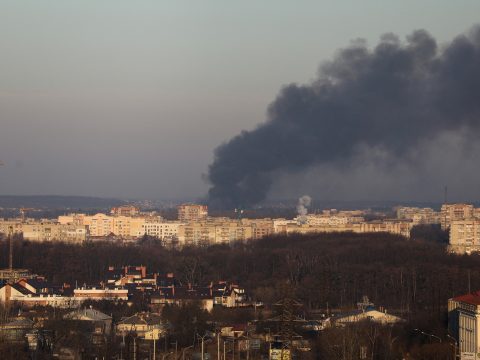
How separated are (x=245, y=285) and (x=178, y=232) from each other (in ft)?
115

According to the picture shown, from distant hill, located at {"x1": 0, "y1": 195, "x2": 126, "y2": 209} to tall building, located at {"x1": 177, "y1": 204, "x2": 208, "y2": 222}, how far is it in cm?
5077

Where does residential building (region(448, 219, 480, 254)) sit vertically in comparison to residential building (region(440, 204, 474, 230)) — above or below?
below

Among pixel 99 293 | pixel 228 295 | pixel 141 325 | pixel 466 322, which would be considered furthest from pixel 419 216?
pixel 466 322

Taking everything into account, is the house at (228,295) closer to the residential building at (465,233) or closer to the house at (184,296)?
the house at (184,296)

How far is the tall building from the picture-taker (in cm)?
8706

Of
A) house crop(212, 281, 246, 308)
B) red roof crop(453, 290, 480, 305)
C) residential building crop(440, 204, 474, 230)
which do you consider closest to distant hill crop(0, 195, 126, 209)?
residential building crop(440, 204, 474, 230)

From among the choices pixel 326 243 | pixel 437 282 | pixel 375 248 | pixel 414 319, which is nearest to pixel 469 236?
pixel 326 243

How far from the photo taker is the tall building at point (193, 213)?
87.1 m

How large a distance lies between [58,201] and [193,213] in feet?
232

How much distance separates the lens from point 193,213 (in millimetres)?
90250

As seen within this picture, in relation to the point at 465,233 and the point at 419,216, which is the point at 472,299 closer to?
the point at 465,233

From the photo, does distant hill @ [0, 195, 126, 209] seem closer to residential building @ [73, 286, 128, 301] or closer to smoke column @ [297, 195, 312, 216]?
smoke column @ [297, 195, 312, 216]

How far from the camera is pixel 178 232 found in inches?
3164

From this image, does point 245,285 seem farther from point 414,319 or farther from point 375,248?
A: point 414,319
